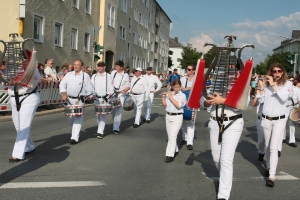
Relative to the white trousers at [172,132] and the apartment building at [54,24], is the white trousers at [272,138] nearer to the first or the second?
the white trousers at [172,132]

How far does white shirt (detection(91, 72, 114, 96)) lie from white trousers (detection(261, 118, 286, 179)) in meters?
4.70

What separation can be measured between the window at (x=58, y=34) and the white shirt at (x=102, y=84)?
16252mm

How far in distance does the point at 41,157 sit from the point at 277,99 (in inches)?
176

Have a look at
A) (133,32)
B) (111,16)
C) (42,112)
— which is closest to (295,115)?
(42,112)

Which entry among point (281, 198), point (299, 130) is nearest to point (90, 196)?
point (281, 198)

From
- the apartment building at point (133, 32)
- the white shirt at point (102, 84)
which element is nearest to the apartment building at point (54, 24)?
the apartment building at point (133, 32)

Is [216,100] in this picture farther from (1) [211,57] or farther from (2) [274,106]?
(1) [211,57]

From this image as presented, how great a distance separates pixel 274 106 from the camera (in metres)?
6.34

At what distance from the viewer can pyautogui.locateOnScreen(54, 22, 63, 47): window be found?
83.5 feet

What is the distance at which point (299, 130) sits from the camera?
43.1 feet

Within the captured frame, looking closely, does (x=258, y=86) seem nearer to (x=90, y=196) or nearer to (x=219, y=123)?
(x=219, y=123)

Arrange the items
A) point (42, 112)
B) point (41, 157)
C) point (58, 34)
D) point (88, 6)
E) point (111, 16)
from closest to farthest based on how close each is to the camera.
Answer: point (41, 157) → point (42, 112) → point (58, 34) → point (88, 6) → point (111, 16)

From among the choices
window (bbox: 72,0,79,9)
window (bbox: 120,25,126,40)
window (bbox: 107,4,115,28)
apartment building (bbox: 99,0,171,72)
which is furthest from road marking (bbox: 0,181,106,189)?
window (bbox: 120,25,126,40)

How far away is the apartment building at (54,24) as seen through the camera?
2098cm
